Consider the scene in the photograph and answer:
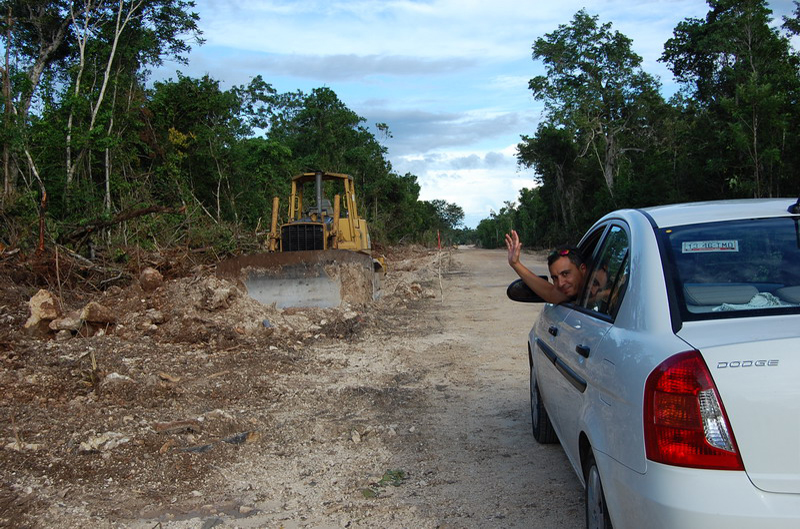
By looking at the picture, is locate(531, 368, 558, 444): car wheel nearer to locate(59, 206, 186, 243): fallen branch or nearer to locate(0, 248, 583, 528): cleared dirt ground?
locate(0, 248, 583, 528): cleared dirt ground

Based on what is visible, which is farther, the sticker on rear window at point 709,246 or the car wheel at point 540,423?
the car wheel at point 540,423

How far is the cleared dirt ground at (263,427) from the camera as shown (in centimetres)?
419

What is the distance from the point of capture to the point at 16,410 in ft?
20.7

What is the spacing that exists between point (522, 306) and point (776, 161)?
1261 cm

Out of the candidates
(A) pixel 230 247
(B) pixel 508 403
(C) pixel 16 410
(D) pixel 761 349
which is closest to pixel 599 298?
(D) pixel 761 349

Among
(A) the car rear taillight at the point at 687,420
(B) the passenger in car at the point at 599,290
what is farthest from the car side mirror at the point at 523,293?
(A) the car rear taillight at the point at 687,420

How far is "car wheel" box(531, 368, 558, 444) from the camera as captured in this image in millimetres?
5137

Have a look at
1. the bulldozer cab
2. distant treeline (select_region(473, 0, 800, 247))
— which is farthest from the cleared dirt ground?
distant treeline (select_region(473, 0, 800, 247))

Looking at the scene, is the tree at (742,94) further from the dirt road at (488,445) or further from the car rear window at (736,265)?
the car rear window at (736,265)

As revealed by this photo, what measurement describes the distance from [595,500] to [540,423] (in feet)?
7.06

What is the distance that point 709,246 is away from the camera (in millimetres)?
3064

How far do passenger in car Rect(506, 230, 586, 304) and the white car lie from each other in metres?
0.60

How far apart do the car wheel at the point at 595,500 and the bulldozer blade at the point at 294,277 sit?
1010cm

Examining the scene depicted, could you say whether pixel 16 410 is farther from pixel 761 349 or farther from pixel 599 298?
pixel 761 349
